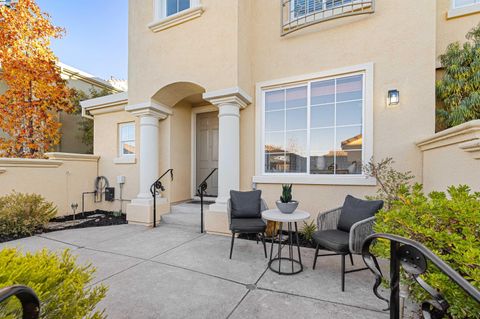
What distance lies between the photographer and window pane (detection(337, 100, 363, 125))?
430cm

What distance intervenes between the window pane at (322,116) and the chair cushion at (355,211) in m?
1.83

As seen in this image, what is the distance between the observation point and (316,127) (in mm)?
4605

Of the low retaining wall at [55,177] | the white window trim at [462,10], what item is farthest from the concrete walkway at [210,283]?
the white window trim at [462,10]

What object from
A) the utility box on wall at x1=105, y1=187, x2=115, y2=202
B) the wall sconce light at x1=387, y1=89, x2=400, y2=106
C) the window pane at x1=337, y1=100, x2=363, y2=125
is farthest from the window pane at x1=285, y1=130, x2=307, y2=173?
the utility box on wall at x1=105, y1=187, x2=115, y2=202

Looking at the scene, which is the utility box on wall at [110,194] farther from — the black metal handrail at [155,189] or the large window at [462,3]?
the large window at [462,3]

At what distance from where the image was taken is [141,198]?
5.54 m

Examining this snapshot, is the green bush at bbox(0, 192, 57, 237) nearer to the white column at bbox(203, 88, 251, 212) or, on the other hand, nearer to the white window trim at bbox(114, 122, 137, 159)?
the white window trim at bbox(114, 122, 137, 159)

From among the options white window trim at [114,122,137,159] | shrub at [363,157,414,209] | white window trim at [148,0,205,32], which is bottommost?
shrub at [363,157,414,209]

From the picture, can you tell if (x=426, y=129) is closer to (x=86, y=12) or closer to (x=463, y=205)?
(x=463, y=205)

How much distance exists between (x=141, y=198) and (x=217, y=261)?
123 inches

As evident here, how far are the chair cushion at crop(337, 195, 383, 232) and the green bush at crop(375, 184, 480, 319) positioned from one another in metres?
0.96

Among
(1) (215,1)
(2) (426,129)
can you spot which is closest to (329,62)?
(2) (426,129)

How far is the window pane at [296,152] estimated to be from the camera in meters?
4.70

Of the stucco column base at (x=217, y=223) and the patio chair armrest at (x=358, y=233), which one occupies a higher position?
the patio chair armrest at (x=358, y=233)
